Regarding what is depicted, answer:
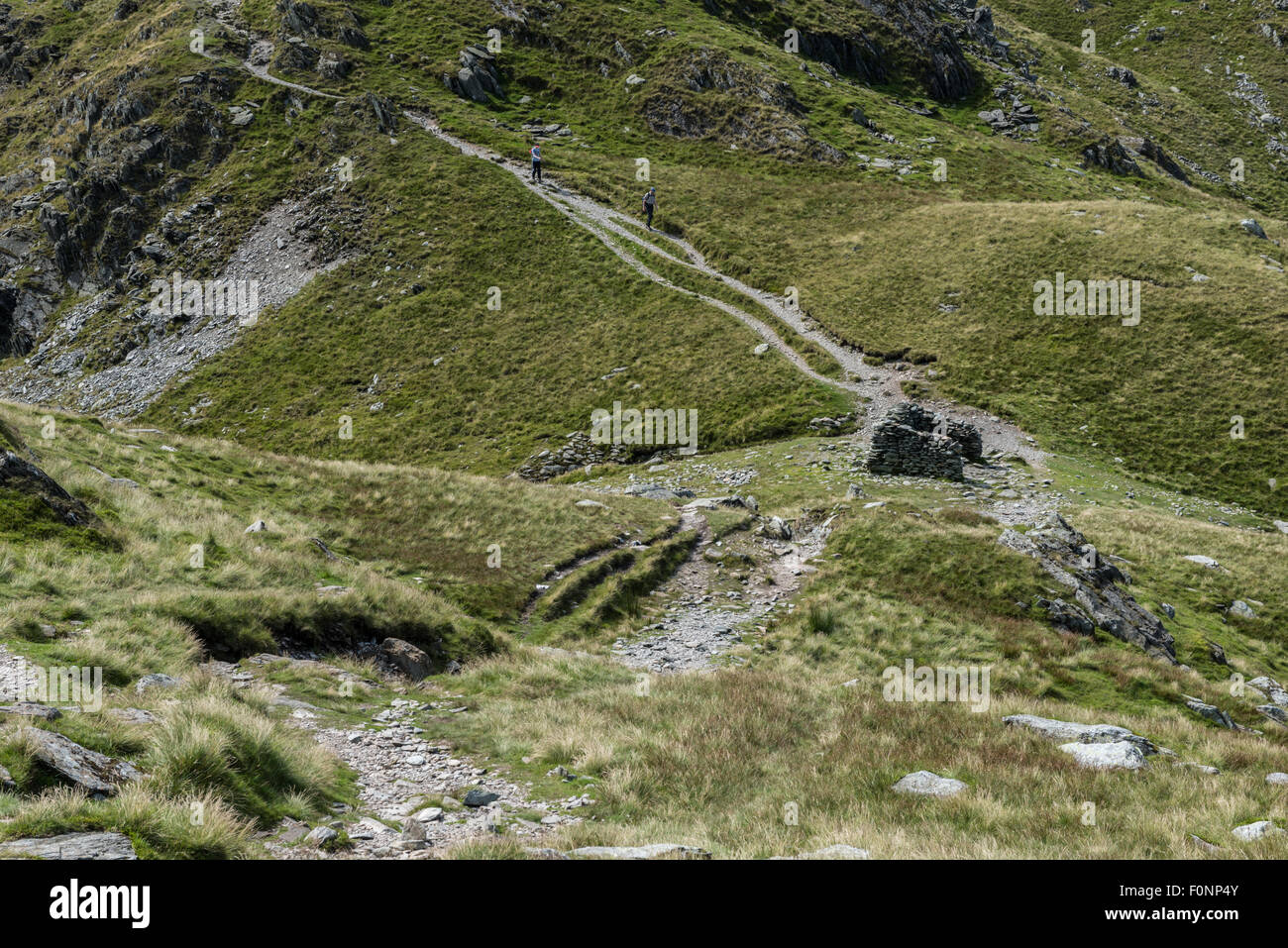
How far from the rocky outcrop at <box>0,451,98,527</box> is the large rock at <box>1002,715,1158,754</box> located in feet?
59.9

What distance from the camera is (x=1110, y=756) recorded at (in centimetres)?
1035

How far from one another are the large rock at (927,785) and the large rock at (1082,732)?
3.27 metres

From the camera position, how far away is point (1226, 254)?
A: 153ft

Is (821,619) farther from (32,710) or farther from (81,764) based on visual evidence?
(32,710)

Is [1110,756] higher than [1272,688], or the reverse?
[1110,756]

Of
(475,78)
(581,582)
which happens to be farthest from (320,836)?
(475,78)

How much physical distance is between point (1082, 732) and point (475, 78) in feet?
292

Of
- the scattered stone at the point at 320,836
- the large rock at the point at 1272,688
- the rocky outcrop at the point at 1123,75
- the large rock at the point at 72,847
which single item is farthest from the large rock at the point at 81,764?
the rocky outcrop at the point at 1123,75

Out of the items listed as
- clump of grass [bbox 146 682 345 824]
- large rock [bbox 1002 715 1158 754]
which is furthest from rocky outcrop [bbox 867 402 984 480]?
clump of grass [bbox 146 682 345 824]

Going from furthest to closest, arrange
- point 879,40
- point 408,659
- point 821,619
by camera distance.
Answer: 1. point 879,40
2. point 821,619
3. point 408,659

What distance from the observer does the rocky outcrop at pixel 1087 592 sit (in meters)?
19.5

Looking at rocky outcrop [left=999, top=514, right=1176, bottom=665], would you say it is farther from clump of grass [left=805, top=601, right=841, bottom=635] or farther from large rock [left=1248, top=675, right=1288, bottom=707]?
clump of grass [left=805, top=601, right=841, bottom=635]
